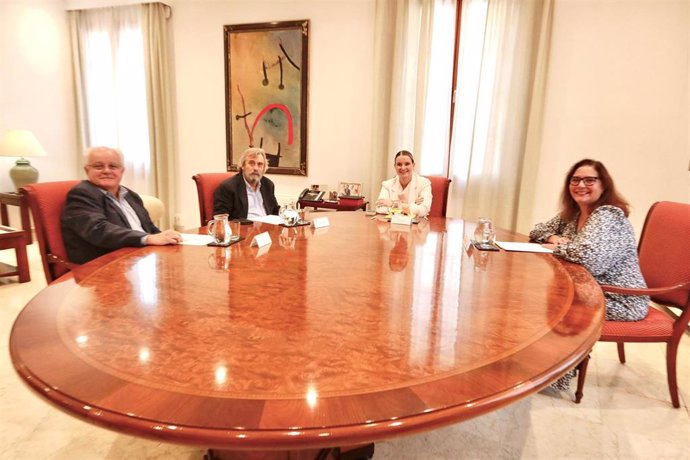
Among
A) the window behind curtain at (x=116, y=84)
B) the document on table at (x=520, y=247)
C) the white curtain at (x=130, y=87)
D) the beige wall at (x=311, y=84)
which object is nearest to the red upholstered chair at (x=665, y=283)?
the document on table at (x=520, y=247)

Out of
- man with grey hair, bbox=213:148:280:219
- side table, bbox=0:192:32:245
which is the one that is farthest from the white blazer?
side table, bbox=0:192:32:245

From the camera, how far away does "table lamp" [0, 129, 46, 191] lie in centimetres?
420

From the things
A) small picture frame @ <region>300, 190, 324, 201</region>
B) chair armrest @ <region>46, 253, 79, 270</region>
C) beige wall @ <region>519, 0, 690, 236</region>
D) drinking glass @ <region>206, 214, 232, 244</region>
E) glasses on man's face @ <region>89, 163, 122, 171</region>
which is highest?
beige wall @ <region>519, 0, 690, 236</region>

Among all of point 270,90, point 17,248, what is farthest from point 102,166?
point 270,90

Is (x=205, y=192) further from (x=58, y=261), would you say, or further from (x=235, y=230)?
(x=58, y=261)

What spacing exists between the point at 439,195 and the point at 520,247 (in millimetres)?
1491

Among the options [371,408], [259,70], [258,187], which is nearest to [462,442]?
[371,408]

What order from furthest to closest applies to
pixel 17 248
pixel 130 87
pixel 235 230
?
pixel 130 87 → pixel 17 248 → pixel 235 230

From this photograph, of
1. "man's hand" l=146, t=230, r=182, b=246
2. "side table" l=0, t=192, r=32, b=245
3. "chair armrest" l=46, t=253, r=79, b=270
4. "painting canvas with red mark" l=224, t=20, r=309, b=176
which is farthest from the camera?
"painting canvas with red mark" l=224, t=20, r=309, b=176

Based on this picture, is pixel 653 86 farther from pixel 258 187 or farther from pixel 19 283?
pixel 19 283

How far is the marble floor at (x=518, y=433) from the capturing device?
5.17 ft

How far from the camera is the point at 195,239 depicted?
181cm

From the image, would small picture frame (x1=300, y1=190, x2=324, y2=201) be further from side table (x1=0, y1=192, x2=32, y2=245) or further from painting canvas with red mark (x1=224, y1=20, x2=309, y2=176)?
side table (x1=0, y1=192, x2=32, y2=245)

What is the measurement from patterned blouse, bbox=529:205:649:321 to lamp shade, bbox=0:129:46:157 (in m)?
4.91
